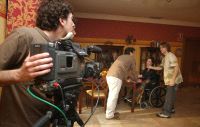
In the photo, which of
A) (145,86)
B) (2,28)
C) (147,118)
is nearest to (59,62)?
(2,28)

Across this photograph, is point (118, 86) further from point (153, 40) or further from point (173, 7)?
point (153, 40)

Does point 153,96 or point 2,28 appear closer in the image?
point 2,28

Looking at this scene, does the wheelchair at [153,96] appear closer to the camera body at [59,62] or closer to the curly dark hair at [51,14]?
the curly dark hair at [51,14]

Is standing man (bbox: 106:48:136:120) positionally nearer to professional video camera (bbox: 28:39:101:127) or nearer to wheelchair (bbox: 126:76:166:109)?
wheelchair (bbox: 126:76:166:109)

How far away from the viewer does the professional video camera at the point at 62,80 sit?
70 cm

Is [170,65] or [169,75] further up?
[170,65]

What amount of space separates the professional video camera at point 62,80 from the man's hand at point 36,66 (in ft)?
0.09

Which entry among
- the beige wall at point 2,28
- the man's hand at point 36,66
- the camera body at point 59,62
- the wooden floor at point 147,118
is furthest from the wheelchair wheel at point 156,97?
the man's hand at point 36,66

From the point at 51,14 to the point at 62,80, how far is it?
388 millimetres

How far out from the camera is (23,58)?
869 millimetres

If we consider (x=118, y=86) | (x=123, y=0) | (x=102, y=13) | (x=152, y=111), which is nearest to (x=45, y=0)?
(x=118, y=86)

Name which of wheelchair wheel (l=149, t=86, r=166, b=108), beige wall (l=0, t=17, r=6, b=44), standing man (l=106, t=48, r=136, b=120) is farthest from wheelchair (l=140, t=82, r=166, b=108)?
beige wall (l=0, t=17, r=6, b=44)

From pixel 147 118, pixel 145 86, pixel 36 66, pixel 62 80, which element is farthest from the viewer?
pixel 145 86

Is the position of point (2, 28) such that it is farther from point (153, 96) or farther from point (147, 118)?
point (153, 96)
